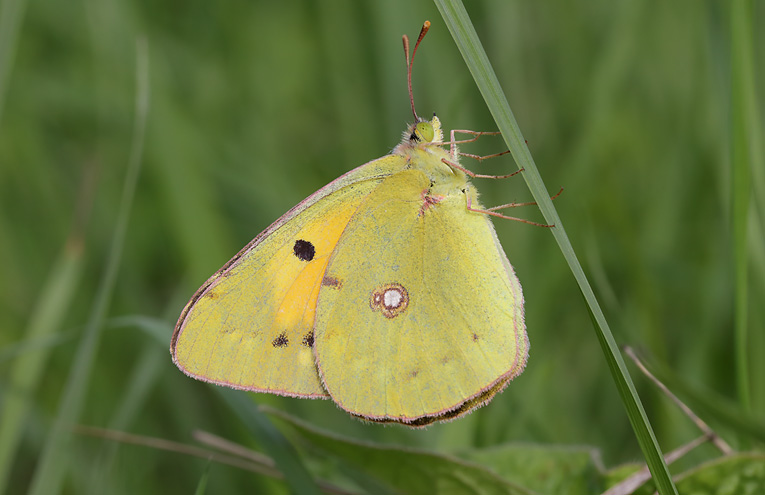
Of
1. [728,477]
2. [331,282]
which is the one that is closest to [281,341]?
[331,282]

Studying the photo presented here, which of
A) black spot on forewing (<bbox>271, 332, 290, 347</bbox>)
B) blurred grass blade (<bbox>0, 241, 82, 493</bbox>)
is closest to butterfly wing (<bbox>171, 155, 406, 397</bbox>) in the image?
black spot on forewing (<bbox>271, 332, 290, 347</bbox>)

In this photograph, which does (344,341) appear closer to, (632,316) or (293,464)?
(293,464)

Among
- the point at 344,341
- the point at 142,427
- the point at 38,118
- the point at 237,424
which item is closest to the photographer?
the point at 344,341

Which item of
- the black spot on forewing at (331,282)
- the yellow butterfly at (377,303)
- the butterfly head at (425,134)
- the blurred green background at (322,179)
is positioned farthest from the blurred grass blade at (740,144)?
the black spot on forewing at (331,282)

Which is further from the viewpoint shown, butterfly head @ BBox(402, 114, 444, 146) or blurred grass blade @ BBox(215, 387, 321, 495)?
butterfly head @ BBox(402, 114, 444, 146)

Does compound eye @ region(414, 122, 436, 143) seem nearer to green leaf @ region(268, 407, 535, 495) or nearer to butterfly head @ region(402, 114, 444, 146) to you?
butterfly head @ region(402, 114, 444, 146)

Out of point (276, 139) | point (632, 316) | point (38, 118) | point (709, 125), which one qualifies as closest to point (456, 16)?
point (632, 316)
